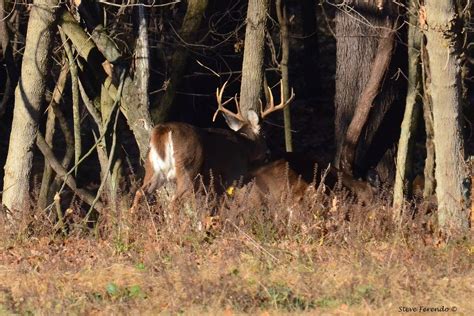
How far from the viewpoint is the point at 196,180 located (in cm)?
1181

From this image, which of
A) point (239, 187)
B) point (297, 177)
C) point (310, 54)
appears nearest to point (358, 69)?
point (297, 177)

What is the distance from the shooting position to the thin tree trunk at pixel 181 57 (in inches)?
478

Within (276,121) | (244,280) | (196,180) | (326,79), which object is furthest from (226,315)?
(326,79)

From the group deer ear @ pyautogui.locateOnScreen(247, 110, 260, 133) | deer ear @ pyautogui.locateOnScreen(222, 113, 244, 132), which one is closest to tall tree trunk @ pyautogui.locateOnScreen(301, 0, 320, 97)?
deer ear @ pyautogui.locateOnScreen(222, 113, 244, 132)

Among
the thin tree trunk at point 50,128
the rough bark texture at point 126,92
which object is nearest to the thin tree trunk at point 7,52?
the thin tree trunk at point 50,128

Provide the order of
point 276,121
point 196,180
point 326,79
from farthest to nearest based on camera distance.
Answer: point 326,79, point 276,121, point 196,180

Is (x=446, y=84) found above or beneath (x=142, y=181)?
above

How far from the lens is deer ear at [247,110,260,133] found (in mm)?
12880

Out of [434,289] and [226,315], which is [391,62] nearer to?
[434,289]

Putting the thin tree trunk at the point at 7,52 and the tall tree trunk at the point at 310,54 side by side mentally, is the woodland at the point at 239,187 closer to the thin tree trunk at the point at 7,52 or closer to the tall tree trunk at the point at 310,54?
the thin tree trunk at the point at 7,52

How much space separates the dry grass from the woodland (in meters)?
0.02

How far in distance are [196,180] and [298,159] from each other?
1.89 m

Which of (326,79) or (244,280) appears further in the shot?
(326,79)

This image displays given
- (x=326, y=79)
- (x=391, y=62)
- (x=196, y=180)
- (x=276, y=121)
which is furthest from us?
(x=326, y=79)
